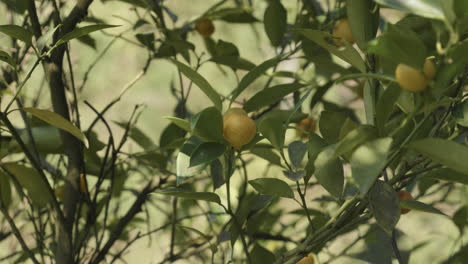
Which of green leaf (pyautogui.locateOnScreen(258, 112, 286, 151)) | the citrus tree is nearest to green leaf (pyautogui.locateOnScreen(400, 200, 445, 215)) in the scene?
the citrus tree

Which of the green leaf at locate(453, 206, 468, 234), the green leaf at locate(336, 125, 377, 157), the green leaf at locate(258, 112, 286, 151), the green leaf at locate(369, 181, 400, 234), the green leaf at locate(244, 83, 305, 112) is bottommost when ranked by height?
the green leaf at locate(453, 206, 468, 234)

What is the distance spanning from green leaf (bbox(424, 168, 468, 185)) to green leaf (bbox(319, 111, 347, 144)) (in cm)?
8

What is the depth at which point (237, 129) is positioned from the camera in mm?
493

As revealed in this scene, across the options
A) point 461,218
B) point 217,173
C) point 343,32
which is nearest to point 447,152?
point 217,173

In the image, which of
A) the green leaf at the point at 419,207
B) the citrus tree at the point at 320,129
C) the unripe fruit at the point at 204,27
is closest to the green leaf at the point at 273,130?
the citrus tree at the point at 320,129

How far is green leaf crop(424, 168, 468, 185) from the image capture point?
51cm

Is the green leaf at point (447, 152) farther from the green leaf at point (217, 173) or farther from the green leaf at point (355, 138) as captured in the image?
the green leaf at point (217, 173)

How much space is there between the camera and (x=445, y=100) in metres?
0.41

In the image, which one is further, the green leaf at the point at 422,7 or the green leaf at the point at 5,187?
the green leaf at the point at 5,187

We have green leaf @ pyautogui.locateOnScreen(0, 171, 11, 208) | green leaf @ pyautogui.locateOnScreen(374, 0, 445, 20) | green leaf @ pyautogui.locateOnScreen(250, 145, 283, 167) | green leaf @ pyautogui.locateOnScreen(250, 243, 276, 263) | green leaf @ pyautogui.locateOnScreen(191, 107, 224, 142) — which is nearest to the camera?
green leaf @ pyautogui.locateOnScreen(374, 0, 445, 20)

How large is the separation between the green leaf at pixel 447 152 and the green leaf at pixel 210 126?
0.46 ft

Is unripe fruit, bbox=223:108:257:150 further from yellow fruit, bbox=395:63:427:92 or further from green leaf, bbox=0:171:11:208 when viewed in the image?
green leaf, bbox=0:171:11:208

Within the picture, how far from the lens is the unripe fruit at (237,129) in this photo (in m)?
0.49

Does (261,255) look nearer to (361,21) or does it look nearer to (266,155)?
(266,155)
